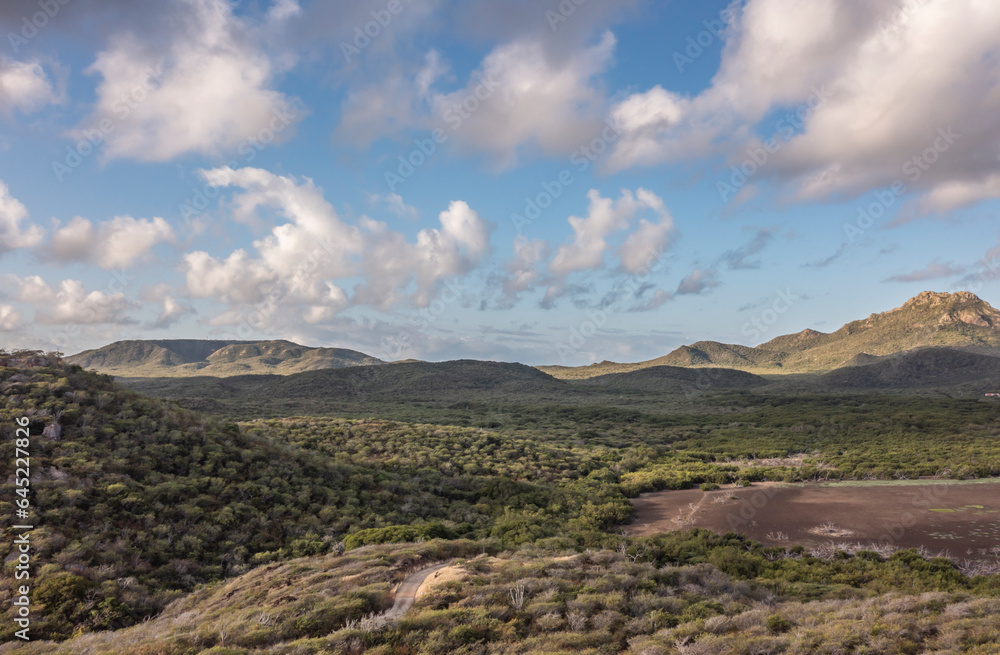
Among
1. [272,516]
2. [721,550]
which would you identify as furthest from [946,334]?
[272,516]

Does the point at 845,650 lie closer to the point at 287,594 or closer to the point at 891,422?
the point at 287,594

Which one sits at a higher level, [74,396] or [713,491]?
[74,396]

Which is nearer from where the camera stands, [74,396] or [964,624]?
[964,624]

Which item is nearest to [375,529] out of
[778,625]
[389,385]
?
[778,625]

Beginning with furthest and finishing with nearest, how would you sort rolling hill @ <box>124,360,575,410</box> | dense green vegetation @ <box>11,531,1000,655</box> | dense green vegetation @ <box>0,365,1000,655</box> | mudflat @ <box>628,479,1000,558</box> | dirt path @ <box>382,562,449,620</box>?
rolling hill @ <box>124,360,575,410</box> < mudflat @ <box>628,479,1000,558</box> < dirt path @ <box>382,562,449,620</box> < dense green vegetation @ <box>0,365,1000,655</box> < dense green vegetation @ <box>11,531,1000,655</box>

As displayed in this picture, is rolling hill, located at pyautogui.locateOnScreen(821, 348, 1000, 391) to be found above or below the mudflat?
above

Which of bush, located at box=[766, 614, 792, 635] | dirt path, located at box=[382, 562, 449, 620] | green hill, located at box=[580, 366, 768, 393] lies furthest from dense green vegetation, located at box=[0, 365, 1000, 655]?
green hill, located at box=[580, 366, 768, 393]

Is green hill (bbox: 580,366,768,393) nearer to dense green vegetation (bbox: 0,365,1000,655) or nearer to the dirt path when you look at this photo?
dense green vegetation (bbox: 0,365,1000,655)

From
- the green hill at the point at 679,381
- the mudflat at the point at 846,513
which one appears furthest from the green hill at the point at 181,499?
the green hill at the point at 679,381

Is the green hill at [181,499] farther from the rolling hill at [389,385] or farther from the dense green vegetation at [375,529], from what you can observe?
the rolling hill at [389,385]
